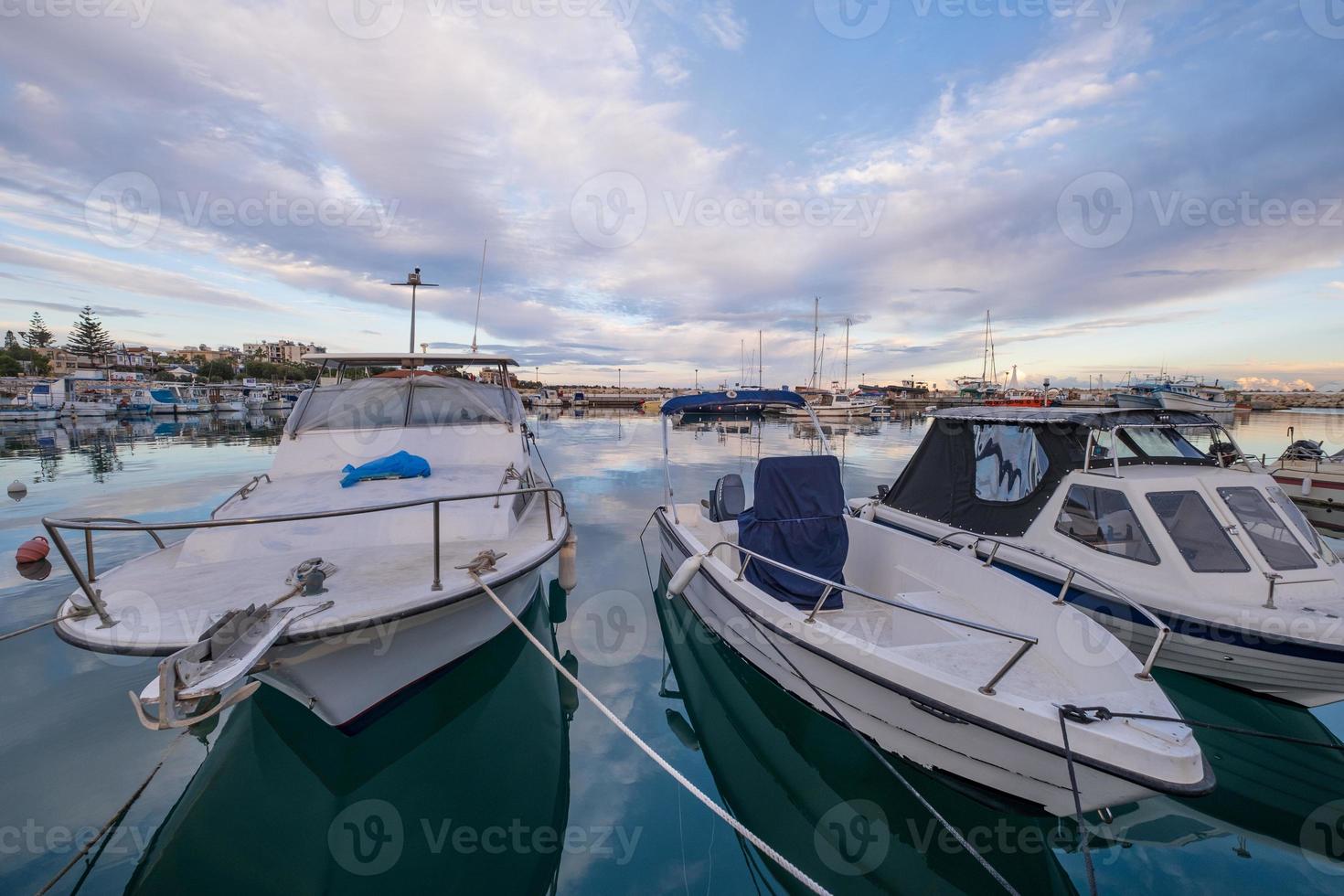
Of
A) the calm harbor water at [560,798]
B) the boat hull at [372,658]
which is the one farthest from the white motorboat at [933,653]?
the boat hull at [372,658]

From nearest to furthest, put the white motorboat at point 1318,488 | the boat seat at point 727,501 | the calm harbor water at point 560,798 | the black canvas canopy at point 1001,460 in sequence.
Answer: the calm harbor water at point 560,798 < the black canvas canopy at point 1001,460 < the boat seat at point 727,501 < the white motorboat at point 1318,488

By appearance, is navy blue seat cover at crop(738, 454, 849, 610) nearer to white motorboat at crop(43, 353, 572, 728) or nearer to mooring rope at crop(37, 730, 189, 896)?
white motorboat at crop(43, 353, 572, 728)

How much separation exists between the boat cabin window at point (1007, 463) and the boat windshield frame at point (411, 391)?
21.2ft

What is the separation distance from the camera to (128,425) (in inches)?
1383

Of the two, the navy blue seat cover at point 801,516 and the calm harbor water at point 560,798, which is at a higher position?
the navy blue seat cover at point 801,516

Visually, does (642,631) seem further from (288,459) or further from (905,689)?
(288,459)

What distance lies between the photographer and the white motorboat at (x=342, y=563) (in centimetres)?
327

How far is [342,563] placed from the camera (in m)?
4.61

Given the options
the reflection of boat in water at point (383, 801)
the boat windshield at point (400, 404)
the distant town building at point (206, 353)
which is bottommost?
the reflection of boat in water at point (383, 801)

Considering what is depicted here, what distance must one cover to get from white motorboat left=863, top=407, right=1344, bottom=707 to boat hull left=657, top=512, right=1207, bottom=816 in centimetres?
152

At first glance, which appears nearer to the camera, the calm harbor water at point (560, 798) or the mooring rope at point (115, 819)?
the mooring rope at point (115, 819)

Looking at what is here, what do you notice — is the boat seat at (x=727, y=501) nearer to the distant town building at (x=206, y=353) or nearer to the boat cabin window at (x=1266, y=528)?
the boat cabin window at (x=1266, y=528)

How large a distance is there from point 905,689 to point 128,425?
1920 inches

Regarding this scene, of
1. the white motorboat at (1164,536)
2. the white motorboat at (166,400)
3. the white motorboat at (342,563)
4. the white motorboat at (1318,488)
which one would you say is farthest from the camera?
the white motorboat at (166,400)
